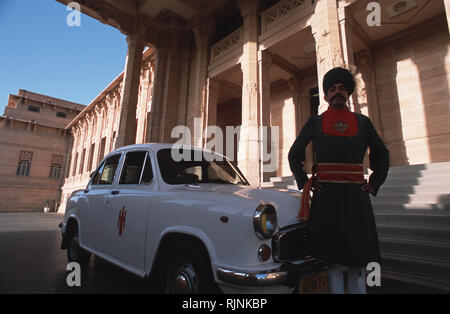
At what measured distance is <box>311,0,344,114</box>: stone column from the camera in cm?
700

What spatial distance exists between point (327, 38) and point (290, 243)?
24.7 feet

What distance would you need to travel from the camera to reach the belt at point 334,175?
172cm

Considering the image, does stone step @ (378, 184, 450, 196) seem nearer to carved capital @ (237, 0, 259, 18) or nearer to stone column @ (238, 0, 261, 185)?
stone column @ (238, 0, 261, 185)

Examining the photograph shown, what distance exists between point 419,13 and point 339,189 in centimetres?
1026

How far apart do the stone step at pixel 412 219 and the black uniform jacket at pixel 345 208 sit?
8.69 ft

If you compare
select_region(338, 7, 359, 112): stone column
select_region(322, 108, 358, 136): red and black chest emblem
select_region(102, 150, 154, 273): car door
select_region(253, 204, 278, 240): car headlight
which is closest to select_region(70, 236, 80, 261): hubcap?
select_region(102, 150, 154, 273): car door

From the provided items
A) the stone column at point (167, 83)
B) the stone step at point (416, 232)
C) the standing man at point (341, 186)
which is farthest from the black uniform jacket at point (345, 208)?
the stone column at point (167, 83)

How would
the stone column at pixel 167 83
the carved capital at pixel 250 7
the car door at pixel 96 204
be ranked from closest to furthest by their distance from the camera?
the car door at pixel 96 204, the carved capital at pixel 250 7, the stone column at pixel 167 83

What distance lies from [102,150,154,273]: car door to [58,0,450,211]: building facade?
568 cm

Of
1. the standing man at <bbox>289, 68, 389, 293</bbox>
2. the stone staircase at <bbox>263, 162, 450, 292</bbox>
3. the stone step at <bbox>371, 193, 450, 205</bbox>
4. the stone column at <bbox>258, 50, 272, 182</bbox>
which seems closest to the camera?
the standing man at <bbox>289, 68, 389, 293</bbox>

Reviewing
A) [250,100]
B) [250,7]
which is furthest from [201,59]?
[250,100]

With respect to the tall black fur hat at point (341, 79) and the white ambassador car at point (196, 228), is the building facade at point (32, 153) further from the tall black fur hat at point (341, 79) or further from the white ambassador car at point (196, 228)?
the tall black fur hat at point (341, 79)

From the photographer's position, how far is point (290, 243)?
1.79 meters

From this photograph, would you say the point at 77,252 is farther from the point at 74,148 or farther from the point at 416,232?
the point at 74,148
